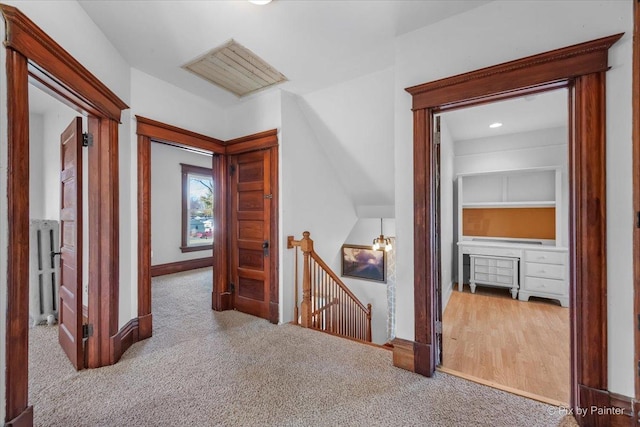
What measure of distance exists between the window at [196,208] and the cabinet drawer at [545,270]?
5803 mm

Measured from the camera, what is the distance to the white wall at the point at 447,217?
3.81 m

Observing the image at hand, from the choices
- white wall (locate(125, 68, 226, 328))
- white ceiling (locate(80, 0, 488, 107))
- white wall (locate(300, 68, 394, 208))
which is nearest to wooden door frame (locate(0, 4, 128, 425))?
white wall (locate(125, 68, 226, 328))

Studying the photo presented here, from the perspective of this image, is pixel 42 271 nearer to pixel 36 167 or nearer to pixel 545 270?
pixel 36 167

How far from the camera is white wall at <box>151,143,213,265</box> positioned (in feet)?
16.4

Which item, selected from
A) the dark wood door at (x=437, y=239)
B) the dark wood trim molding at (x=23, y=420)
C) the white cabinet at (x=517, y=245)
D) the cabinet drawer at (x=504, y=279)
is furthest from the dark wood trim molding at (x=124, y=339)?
the cabinet drawer at (x=504, y=279)

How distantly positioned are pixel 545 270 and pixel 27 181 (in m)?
5.36

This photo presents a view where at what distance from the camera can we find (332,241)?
4145 mm

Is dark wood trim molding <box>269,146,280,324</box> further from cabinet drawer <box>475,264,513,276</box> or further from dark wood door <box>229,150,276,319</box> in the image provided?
cabinet drawer <box>475,264,513,276</box>

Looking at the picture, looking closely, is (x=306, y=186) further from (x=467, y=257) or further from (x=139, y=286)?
(x=467, y=257)

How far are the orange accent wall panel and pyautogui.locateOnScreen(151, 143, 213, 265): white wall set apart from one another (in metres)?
5.47

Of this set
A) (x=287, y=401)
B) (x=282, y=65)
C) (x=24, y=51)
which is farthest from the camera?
(x=282, y=65)

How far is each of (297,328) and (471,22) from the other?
2.92 m

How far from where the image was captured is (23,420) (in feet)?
4.20

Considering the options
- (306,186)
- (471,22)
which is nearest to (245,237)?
(306,186)
